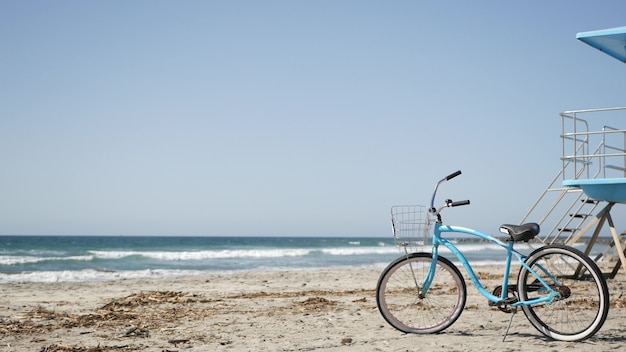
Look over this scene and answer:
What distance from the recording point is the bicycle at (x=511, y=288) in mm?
5366

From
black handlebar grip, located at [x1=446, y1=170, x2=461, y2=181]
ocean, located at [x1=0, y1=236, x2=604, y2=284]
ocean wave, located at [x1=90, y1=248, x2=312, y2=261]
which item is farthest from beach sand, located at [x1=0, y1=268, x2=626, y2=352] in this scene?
ocean wave, located at [x1=90, y1=248, x2=312, y2=261]

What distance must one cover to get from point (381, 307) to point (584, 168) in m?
5.34

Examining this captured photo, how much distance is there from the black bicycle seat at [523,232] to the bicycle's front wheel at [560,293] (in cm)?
20

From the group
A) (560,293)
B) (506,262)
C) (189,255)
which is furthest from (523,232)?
(189,255)

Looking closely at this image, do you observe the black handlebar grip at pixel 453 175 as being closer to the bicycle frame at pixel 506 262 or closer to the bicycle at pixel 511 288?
the bicycle at pixel 511 288

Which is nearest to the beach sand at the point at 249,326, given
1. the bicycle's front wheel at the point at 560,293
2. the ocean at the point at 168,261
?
the bicycle's front wheel at the point at 560,293

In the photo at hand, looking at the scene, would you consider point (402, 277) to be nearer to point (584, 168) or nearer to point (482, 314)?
point (482, 314)

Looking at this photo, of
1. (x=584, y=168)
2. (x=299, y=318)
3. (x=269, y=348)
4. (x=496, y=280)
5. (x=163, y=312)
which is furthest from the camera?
(x=496, y=280)

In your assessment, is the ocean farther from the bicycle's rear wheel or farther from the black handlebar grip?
the black handlebar grip

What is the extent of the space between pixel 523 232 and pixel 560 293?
674 mm

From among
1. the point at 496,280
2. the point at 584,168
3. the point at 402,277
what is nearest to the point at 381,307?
the point at 402,277

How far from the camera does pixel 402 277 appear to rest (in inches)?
229

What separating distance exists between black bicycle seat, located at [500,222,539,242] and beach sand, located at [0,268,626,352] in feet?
3.05

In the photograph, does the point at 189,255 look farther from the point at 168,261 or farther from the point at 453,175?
the point at 453,175
